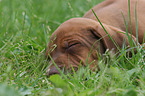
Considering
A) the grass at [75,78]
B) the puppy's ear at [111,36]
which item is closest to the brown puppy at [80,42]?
the puppy's ear at [111,36]

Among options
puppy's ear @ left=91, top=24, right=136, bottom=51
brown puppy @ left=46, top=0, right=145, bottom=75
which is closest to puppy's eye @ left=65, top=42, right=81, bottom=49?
brown puppy @ left=46, top=0, right=145, bottom=75

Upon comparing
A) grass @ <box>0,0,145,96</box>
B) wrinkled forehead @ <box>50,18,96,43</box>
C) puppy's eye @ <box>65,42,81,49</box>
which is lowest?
grass @ <box>0,0,145,96</box>

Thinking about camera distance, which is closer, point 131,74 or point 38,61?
point 131,74

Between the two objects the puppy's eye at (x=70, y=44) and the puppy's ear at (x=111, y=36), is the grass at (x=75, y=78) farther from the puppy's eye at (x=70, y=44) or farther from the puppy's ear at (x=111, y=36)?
the puppy's eye at (x=70, y=44)

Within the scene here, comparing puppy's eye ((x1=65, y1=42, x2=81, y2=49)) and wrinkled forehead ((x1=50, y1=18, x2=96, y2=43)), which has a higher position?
wrinkled forehead ((x1=50, y1=18, x2=96, y2=43))

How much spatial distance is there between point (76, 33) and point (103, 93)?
1135 mm

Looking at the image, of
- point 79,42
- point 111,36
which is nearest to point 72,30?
point 79,42

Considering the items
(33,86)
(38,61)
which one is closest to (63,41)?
(38,61)

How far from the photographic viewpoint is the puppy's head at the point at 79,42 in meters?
2.82

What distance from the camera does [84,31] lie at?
3.01 meters

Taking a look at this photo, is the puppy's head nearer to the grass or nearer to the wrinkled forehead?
the wrinkled forehead

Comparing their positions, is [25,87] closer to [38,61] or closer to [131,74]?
[38,61]

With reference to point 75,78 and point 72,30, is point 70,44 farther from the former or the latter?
point 75,78

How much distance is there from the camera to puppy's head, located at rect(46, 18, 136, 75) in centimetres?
282
